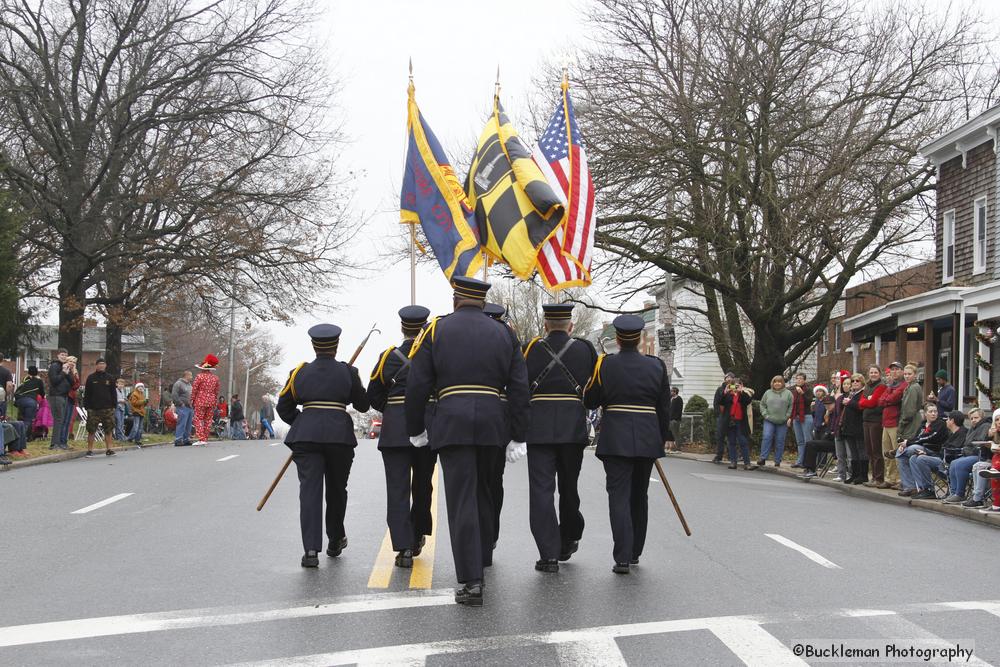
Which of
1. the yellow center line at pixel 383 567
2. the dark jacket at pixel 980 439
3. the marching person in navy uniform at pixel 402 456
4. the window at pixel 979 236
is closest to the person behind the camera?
the yellow center line at pixel 383 567

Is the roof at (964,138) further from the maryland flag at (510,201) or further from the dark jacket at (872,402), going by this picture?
the maryland flag at (510,201)

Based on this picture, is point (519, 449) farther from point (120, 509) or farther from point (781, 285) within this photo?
point (781, 285)

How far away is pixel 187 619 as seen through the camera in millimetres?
7227

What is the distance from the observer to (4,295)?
25906 mm

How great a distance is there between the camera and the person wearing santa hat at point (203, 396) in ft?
90.8

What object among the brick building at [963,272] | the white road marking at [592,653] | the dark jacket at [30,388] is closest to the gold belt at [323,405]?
the white road marking at [592,653]

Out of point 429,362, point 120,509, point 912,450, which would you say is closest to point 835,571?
point 429,362

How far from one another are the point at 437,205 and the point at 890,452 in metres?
8.69

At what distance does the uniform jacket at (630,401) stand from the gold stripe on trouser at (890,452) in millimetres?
10345

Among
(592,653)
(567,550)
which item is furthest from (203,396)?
(592,653)

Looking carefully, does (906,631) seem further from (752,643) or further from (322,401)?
(322,401)

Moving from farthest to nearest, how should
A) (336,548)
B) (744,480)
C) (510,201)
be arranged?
(744,480) → (510,201) → (336,548)

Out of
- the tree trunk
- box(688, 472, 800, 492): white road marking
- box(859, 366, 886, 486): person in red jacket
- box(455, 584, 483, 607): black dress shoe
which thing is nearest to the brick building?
box(859, 366, 886, 486): person in red jacket

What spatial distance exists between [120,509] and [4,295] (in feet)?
48.7
